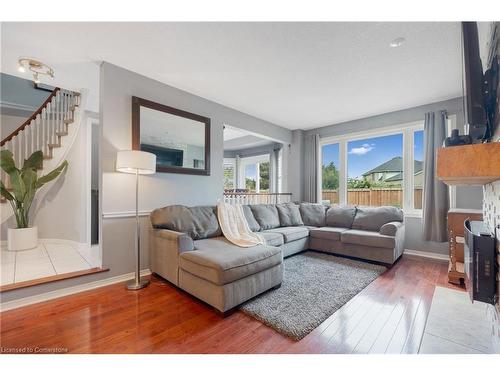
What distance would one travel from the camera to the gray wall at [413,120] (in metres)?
3.19

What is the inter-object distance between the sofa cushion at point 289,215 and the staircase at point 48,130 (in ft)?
12.6

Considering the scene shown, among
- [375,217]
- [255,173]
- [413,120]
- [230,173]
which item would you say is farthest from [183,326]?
[230,173]

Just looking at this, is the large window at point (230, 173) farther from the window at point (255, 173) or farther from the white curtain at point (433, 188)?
the white curtain at point (433, 188)

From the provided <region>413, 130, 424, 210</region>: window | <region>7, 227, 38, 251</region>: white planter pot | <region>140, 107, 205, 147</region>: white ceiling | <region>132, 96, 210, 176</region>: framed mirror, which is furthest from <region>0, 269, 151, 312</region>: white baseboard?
<region>413, 130, 424, 210</region>: window

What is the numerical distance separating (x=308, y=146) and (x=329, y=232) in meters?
2.20

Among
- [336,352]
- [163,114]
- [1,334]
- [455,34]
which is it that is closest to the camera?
[336,352]

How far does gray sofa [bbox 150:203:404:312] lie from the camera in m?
1.91

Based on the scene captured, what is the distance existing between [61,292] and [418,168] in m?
5.11

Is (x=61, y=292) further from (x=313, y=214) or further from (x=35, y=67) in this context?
(x=313, y=214)

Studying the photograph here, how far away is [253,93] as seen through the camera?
325 cm
